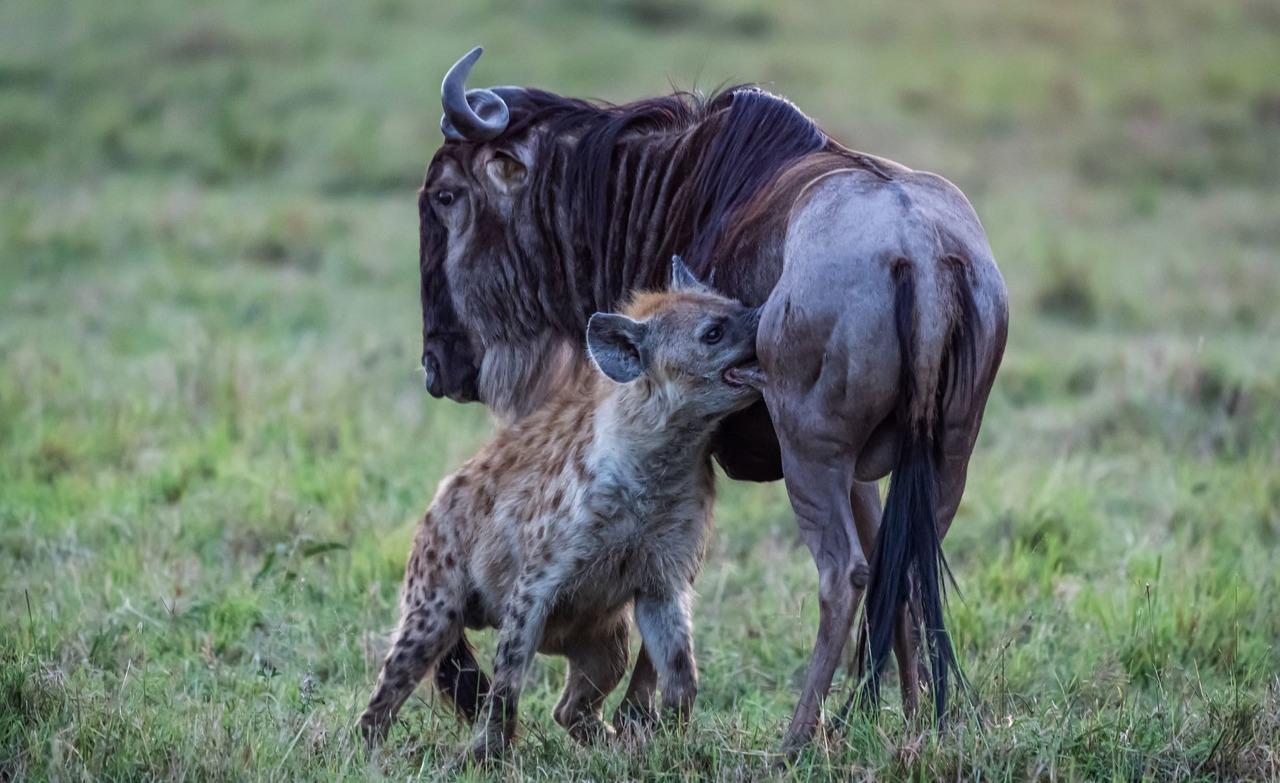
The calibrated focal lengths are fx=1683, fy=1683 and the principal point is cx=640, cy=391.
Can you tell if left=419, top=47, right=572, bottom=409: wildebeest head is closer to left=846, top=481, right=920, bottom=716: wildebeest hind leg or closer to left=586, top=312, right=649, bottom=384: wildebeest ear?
left=586, top=312, right=649, bottom=384: wildebeest ear

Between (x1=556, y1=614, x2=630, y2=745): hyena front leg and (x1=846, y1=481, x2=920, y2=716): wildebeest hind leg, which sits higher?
(x1=846, y1=481, x2=920, y2=716): wildebeest hind leg

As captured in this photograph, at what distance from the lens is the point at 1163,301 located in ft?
35.3

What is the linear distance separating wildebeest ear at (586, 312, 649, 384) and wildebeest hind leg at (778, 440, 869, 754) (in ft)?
1.98

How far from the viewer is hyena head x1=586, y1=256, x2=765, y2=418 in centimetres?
416

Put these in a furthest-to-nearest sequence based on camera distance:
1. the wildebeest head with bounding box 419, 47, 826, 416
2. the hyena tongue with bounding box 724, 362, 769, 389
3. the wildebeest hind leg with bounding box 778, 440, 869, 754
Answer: the wildebeest head with bounding box 419, 47, 826, 416
the hyena tongue with bounding box 724, 362, 769, 389
the wildebeest hind leg with bounding box 778, 440, 869, 754

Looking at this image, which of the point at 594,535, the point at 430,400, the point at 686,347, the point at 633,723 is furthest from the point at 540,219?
the point at 430,400

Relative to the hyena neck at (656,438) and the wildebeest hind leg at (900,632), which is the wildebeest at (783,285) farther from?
the hyena neck at (656,438)

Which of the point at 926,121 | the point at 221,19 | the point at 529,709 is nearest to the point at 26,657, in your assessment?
the point at 529,709

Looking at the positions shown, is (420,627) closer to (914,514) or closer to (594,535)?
(594,535)

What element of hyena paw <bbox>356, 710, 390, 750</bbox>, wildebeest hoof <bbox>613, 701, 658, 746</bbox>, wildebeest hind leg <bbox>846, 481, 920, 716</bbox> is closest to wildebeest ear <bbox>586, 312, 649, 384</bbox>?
wildebeest hind leg <bbox>846, 481, 920, 716</bbox>

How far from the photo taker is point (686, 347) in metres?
4.23

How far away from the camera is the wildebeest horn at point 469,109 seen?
489 cm

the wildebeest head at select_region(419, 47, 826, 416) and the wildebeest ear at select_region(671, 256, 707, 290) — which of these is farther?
the wildebeest head at select_region(419, 47, 826, 416)

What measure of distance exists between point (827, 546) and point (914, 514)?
21cm
